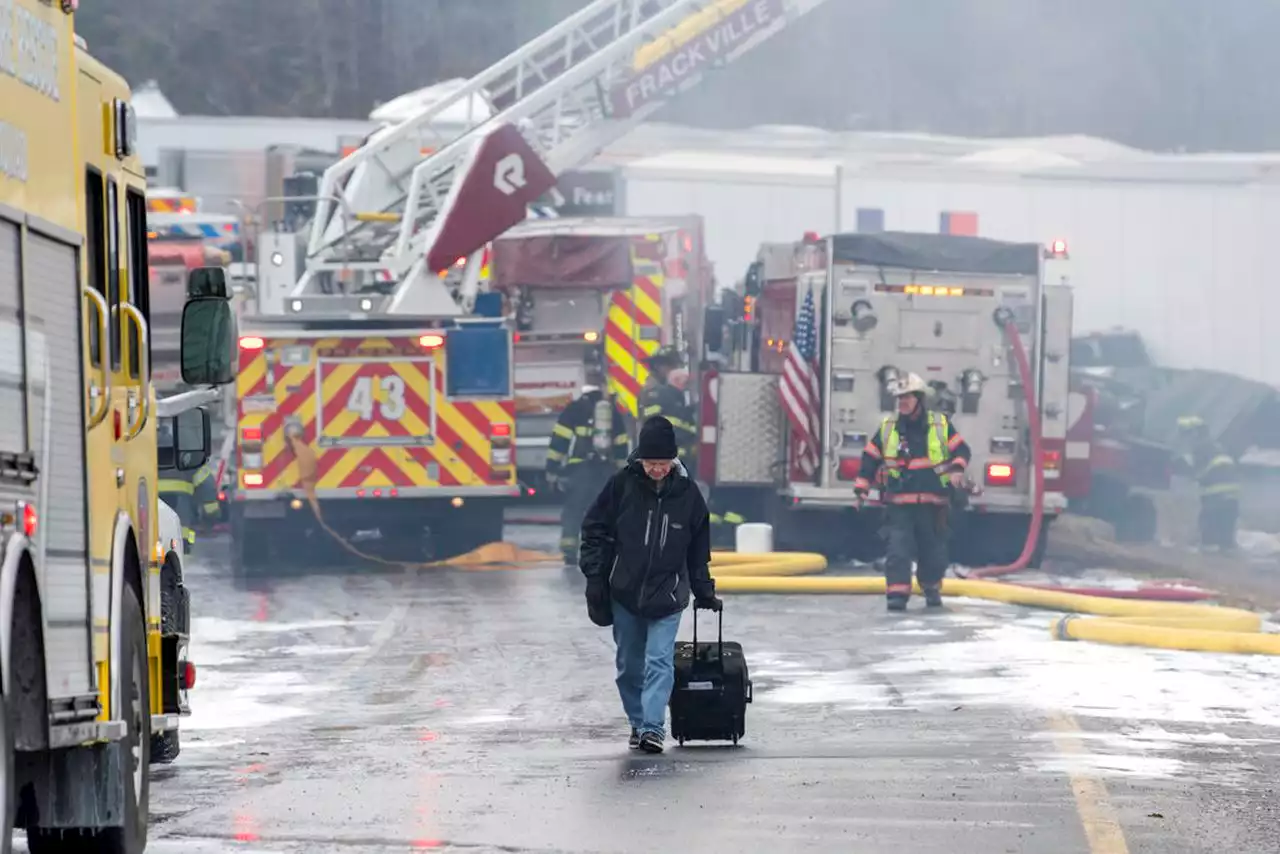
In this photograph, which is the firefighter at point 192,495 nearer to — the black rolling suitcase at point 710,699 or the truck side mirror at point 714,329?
the truck side mirror at point 714,329

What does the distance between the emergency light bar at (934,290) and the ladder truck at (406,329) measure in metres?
2.91

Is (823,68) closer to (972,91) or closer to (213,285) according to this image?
(972,91)

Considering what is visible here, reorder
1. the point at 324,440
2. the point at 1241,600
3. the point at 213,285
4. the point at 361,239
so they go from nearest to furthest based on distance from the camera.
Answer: the point at 213,285 < the point at 1241,600 < the point at 324,440 < the point at 361,239

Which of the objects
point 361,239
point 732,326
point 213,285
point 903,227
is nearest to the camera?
point 213,285

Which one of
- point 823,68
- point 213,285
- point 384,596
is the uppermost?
point 823,68

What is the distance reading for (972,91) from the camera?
184 ft

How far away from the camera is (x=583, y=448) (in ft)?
67.5

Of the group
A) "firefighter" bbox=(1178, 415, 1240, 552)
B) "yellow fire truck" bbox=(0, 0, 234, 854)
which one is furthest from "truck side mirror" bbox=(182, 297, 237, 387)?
"firefighter" bbox=(1178, 415, 1240, 552)

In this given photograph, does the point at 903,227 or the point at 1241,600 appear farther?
the point at 903,227

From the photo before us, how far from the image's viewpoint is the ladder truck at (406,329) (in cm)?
2028

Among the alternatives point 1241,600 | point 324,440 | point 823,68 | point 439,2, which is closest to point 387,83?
point 439,2

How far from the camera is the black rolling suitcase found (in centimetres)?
1073

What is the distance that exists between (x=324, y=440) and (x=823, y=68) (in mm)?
36796

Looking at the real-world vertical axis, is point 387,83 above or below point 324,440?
above
